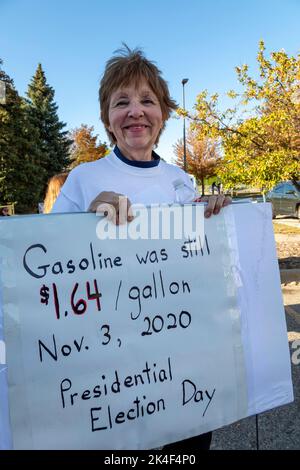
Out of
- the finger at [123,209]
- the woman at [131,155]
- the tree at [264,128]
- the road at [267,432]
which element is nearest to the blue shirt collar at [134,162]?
the woman at [131,155]

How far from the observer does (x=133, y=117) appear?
143 centimetres

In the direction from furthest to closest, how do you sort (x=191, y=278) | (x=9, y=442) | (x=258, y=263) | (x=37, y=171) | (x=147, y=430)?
(x=37, y=171) → (x=258, y=263) → (x=191, y=278) → (x=147, y=430) → (x=9, y=442)

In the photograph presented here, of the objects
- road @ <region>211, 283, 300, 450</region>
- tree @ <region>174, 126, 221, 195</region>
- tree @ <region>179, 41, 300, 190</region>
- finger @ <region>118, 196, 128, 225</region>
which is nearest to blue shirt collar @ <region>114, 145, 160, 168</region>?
finger @ <region>118, 196, 128, 225</region>

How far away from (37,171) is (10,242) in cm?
2569

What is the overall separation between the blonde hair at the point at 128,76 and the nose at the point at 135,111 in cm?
10

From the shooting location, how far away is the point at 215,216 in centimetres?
145

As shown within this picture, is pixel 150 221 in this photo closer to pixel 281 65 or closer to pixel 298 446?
pixel 298 446

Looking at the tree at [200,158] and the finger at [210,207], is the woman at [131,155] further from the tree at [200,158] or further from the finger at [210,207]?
the tree at [200,158]

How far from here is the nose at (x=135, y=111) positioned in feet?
4.65

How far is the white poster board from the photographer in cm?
115

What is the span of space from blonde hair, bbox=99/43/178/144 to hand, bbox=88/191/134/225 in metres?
0.52

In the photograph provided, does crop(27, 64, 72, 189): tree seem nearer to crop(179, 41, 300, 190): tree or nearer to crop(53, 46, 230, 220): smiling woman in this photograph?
crop(179, 41, 300, 190): tree
